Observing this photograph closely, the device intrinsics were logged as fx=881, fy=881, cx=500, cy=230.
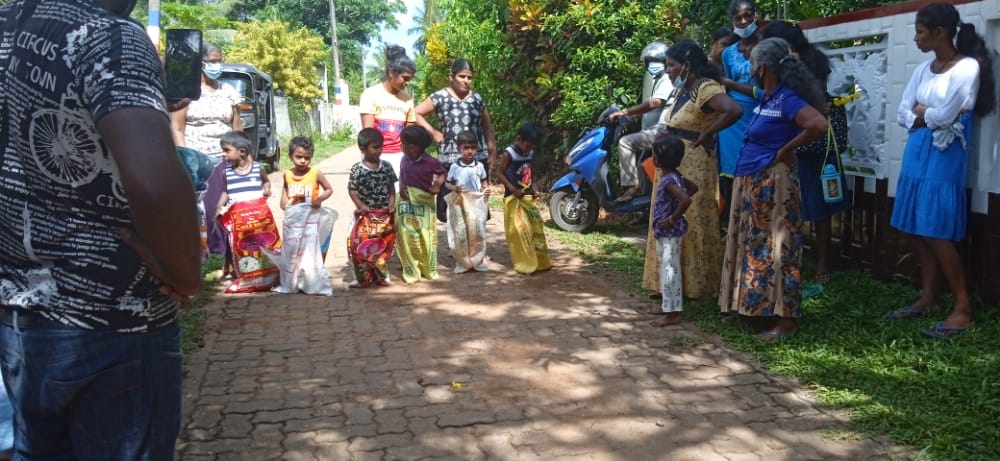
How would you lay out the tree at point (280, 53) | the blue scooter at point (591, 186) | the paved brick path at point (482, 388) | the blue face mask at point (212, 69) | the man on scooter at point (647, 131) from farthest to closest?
Result: the tree at point (280, 53) < the blue scooter at point (591, 186) < the man on scooter at point (647, 131) < the blue face mask at point (212, 69) < the paved brick path at point (482, 388)

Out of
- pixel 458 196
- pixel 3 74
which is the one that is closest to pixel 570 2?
pixel 458 196

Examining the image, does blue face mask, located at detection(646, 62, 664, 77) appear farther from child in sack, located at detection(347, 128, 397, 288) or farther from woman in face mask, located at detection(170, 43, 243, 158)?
woman in face mask, located at detection(170, 43, 243, 158)

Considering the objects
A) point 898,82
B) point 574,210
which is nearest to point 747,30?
point 898,82

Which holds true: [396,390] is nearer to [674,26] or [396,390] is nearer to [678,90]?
[678,90]

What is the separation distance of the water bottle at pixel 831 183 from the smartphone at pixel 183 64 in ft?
14.7

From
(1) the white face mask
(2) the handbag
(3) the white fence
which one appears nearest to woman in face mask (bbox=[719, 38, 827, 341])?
(2) the handbag

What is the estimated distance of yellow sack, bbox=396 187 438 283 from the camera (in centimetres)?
699

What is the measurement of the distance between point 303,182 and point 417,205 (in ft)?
2.96

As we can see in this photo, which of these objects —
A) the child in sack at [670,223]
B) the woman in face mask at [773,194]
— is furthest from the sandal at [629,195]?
the woman in face mask at [773,194]

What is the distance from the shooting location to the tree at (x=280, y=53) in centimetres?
3183

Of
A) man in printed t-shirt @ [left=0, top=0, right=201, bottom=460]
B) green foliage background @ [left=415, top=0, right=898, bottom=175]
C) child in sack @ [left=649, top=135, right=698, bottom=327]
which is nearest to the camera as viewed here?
man in printed t-shirt @ [left=0, top=0, right=201, bottom=460]

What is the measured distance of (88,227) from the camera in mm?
1831

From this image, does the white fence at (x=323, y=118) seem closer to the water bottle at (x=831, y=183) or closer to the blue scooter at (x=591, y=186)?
the blue scooter at (x=591, y=186)

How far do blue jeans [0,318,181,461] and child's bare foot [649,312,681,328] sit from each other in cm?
395
